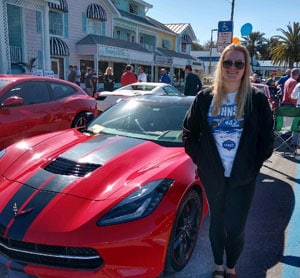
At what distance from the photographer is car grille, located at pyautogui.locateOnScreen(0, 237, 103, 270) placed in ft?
7.57

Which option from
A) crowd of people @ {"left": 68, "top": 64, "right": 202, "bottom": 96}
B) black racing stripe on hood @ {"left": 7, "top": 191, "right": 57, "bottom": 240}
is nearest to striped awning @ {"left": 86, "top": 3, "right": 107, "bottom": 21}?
crowd of people @ {"left": 68, "top": 64, "right": 202, "bottom": 96}

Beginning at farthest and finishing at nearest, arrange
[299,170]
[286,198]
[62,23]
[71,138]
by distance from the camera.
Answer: [62,23] → [299,170] → [286,198] → [71,138]

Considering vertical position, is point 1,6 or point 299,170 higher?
point 1,6

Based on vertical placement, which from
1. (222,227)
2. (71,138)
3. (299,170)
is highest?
(71,138)

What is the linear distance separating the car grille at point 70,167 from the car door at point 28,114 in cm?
271

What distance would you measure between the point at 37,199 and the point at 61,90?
14.6 feet

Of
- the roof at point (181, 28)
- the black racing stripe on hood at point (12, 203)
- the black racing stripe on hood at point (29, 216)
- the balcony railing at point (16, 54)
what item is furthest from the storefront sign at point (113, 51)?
the black racing stripe on hood at point (29, 216)

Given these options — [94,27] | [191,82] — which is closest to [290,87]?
[191,82]

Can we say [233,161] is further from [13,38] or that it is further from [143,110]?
[13,38]

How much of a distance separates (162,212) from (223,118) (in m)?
0.79

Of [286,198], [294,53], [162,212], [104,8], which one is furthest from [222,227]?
[294,53]

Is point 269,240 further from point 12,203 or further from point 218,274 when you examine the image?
point 12,203

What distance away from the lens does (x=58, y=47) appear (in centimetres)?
1986

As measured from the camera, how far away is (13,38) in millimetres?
16750
